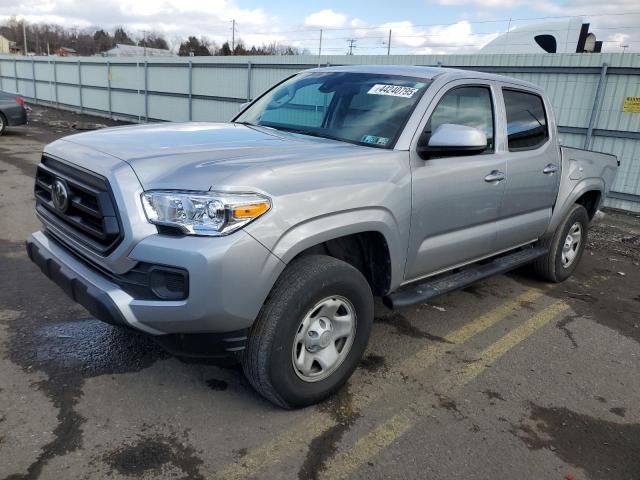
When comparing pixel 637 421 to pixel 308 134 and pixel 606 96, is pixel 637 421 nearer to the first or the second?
pixel 308 134

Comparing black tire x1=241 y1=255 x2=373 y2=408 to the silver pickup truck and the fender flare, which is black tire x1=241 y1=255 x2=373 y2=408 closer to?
the silver pickup truck

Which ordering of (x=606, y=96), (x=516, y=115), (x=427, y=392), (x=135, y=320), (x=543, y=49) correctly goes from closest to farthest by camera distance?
(x=135, y=320), (x=427, y=392), (x=516, y=115), (x=606, y=96), (x=543, y=49)

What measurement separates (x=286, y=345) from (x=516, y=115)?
2.93 metres

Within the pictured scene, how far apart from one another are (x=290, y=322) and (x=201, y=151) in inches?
40.4

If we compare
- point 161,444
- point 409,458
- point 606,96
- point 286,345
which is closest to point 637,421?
point 409,458

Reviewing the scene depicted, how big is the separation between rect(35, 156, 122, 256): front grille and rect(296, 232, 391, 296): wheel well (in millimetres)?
1164

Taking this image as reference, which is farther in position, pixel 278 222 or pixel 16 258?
pixel 16 258

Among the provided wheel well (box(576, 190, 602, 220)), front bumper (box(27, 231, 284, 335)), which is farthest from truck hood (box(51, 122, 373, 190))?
wheel well (box(576, 190, 602, 220))

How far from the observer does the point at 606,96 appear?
377 inches

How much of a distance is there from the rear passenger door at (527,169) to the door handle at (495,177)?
111 millimetres

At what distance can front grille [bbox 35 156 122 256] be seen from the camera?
2.54m

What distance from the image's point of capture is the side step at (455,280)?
11.3 ft

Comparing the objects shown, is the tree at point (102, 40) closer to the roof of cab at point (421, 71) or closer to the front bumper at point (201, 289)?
the roof of cab at point (421, 71)

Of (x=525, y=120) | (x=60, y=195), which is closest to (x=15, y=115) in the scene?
(x=60, y=195)
